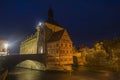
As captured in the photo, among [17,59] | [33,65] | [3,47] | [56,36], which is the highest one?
[56,36]

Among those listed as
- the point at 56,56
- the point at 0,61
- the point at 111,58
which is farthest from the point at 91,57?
the point at 0,61

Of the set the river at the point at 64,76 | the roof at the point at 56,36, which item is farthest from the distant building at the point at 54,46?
the river at the point at 64,76

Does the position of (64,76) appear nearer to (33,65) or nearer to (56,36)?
(56,36)

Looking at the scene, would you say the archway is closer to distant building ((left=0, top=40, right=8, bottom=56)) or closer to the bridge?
the bridge

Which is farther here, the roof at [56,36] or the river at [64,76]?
the roof at [56,36]

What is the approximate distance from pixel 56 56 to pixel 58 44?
3.65 m

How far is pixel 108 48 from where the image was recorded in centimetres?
9281

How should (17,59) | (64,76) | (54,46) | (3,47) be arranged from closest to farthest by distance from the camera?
(64,76)
(17,59)
(3,47)
(54,46)

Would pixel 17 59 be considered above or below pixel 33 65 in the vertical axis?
above

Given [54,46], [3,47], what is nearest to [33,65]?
[54,46]

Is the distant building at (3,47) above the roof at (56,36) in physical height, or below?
below

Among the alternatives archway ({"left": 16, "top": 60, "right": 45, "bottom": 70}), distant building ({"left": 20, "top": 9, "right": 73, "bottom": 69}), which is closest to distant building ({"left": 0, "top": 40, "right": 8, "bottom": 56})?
archway ({"left": 16, "top": 60, "right": 45, "bottom": 70})

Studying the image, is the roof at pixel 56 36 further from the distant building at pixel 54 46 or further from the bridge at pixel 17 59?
the bridge at pixel 17 59

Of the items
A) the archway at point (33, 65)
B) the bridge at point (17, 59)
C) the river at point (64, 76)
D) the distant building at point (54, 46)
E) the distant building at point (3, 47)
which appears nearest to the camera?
the river at point (64, 76)
